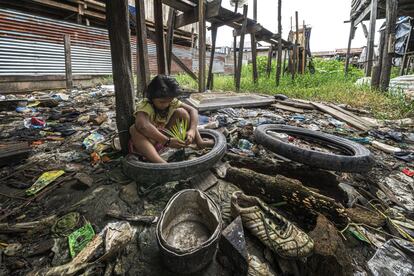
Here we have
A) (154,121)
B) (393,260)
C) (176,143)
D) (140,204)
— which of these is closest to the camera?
(393,260)

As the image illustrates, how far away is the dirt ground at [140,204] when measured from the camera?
1351 mm

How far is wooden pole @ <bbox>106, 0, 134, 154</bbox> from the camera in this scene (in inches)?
85.8

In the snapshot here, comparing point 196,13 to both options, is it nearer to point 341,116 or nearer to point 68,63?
point 341,116

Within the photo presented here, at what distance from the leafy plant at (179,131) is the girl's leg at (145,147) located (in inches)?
11.0

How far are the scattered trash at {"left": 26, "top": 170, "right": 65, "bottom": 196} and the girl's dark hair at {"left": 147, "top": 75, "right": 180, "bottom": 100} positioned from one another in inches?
52.6

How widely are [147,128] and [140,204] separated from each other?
2.54 ft

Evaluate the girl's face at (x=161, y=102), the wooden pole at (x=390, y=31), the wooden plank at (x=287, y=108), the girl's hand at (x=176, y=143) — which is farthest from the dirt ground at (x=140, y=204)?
the wooden pole at (x=390, y=31)

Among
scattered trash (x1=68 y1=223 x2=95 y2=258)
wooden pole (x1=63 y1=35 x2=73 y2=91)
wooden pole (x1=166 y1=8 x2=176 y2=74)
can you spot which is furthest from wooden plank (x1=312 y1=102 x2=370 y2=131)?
wooden pole (x1=63 y1=35 x2=73 y2=91)

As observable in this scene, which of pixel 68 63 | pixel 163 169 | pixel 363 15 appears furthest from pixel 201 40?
pixel 363 15

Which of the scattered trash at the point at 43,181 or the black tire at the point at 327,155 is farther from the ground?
the black tire at the point at 327,155

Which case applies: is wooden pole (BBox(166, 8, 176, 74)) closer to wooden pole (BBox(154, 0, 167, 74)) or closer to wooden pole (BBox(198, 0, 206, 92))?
wooden pole (BBox(198, 0, 206, 92))

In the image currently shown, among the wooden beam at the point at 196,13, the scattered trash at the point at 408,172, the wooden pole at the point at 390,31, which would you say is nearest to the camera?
the scattered trash at the point at 408,172

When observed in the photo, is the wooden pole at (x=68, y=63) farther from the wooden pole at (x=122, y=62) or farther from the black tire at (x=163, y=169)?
the black tire at (x=163, y=169)

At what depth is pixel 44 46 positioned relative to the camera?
25.3ft
